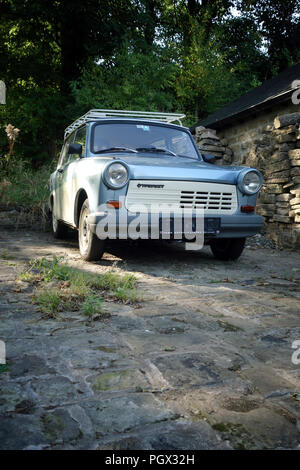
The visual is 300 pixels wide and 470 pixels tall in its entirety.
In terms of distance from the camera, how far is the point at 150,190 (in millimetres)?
4480

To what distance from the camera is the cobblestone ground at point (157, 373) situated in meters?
1.49

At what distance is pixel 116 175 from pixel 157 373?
2.71 m

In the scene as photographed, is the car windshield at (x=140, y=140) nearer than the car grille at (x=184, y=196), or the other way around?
the car grille at (x=184, y=196)

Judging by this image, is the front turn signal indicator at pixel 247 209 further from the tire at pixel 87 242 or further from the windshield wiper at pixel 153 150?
the tire at pixel 87 242

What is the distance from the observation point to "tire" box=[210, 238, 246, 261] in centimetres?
528

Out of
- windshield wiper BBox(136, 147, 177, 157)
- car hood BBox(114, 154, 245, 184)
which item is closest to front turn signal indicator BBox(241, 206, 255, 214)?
car hood BBox(114, 154, 245, 184)

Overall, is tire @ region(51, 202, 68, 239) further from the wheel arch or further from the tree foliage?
the tree foliage

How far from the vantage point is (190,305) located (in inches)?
127

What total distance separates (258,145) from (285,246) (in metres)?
2.37

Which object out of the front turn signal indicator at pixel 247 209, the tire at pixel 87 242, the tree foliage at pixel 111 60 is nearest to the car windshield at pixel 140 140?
the tire at pixel 87 242

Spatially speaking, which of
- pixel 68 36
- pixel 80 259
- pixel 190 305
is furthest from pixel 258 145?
pixel 68 36

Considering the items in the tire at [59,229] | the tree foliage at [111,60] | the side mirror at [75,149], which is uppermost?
the tree foliage at [111,60]

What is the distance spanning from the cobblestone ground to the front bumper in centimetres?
83

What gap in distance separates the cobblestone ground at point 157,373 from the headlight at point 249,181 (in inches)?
58.6
